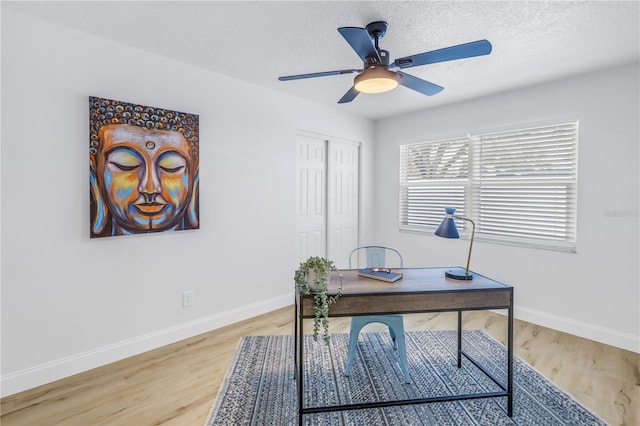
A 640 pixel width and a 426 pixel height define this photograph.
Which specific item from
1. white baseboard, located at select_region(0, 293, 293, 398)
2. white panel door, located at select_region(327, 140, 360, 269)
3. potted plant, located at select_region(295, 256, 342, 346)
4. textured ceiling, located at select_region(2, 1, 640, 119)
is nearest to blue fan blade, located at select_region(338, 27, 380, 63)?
textured ceiling, located at select_region(2, 1, 640, 119)

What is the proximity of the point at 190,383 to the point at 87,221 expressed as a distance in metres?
1.41

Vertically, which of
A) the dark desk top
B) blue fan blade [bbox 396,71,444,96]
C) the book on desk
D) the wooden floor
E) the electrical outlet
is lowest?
the wooden floor

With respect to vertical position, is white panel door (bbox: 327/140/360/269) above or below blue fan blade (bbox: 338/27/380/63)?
below

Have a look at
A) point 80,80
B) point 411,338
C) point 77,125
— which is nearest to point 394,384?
point 411,338

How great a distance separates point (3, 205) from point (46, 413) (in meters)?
1.32

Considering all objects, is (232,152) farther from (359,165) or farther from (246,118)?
(359,165)

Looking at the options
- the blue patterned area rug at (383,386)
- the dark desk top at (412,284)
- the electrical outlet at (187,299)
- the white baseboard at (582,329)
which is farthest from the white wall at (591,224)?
the electrical outlet at (187,299)

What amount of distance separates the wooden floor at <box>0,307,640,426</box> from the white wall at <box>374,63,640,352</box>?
10.3 inches

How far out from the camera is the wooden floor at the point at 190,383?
6.42ft

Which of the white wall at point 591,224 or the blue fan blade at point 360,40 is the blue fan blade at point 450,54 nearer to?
the blue fan blade at point 360,40

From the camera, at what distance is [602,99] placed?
297 centimetres

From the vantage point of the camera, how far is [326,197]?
4.39 meters

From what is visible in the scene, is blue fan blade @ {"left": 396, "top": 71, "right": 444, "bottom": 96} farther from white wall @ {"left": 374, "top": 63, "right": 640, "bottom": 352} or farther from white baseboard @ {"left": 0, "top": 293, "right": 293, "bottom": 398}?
white baseboard @ {"left": 0, "top": 293, "right": 293, "bottom": 398}

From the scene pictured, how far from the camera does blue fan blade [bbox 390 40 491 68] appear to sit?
1.73m
